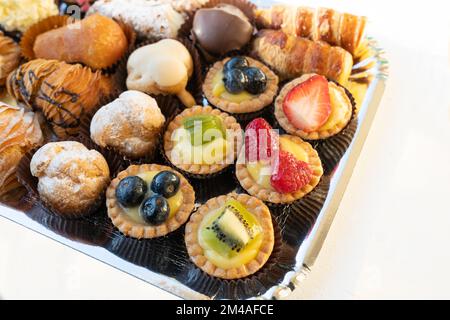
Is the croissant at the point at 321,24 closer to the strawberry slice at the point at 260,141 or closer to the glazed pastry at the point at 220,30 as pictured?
the glazed pastry at the point at 220,30

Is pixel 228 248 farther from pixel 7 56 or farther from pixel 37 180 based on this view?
pixel 7 56

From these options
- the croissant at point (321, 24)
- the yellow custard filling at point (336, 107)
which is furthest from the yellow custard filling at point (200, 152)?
the croissant at point (321, 24)

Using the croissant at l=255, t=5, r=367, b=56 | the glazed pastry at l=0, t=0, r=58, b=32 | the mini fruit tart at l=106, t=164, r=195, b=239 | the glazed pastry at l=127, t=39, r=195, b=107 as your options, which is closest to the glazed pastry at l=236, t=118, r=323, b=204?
the mini fruit tart at l=106, t=164, r=195, b=239

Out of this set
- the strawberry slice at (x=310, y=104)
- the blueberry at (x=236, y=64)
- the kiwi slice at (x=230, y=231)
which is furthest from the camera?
the blueberry at (x=236, y=64)

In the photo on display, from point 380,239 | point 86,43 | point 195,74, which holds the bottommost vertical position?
point 380,239

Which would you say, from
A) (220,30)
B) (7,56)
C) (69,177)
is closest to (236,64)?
(220,30)

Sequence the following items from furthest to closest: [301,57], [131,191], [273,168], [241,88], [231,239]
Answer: [301,57] < [241,88] < [273,168] < [131,191] < [231,239]

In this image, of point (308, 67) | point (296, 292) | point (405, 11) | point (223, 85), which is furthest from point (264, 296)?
point (405, 11)
